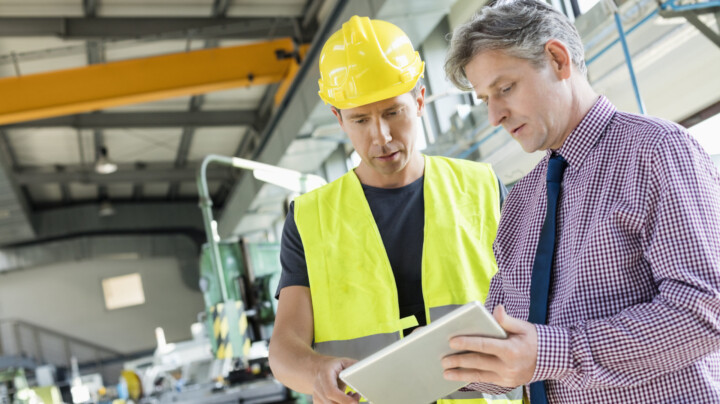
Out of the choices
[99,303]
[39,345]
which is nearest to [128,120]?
[99,303]

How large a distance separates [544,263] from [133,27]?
8580 millimetres

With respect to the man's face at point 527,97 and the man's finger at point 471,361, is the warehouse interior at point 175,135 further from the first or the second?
the man's finger at point 471,361

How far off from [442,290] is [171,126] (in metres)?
11.2

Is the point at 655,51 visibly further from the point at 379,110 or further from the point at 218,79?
the point at 218,79

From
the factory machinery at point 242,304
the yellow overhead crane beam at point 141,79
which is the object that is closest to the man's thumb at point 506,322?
the factory machinery at point 242,304

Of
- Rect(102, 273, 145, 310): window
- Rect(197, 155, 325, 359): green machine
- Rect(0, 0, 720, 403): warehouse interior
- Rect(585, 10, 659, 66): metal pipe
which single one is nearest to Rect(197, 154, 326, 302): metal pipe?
Rect(197, 155, 325, 359): green machine

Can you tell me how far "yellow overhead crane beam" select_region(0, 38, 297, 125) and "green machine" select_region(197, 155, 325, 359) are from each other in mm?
3629

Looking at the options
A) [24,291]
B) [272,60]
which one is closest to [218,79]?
[272,60]

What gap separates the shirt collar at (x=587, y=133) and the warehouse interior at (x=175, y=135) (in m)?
1.55

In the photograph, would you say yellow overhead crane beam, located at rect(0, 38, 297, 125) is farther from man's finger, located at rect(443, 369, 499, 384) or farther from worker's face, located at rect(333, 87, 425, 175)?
man's finger, located at rect(443, 369, 499, 384)

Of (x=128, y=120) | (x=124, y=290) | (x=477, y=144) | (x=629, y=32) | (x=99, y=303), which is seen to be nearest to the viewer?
(x=629, y=32)

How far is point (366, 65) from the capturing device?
196cm

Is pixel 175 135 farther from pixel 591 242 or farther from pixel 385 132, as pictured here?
pixel 591 242

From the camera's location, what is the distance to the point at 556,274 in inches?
52.7
